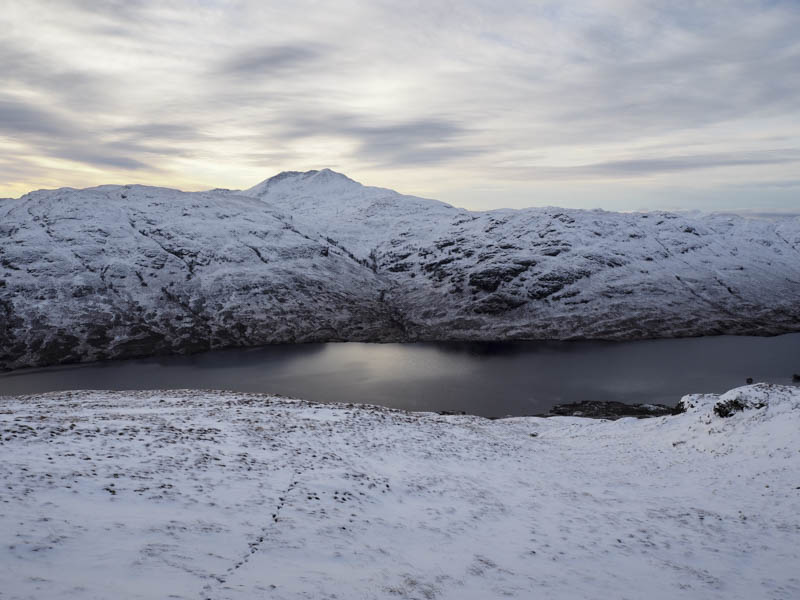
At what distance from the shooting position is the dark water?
76750mm

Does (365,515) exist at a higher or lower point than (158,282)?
lower

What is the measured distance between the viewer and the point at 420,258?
625 ft

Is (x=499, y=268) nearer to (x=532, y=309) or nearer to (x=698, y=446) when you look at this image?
(x=532, y=309)

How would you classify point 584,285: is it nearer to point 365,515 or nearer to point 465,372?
point 465,372

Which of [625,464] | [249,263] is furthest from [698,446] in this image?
[249,263]

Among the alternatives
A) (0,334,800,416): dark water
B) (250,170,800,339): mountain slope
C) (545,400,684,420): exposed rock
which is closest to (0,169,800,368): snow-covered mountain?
(250,170,800,339): mountain slope

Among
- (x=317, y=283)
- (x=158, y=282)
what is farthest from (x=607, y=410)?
(x=158, y=282)

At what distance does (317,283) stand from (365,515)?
14636cm

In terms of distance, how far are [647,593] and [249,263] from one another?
162704mm

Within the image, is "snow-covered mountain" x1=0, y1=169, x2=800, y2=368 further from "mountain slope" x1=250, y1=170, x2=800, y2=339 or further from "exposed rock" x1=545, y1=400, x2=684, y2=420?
"exposed rock" x1=545, y1=400, x2=684, y2=420

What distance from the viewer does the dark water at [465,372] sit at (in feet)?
252

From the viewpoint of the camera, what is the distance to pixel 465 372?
93.3m

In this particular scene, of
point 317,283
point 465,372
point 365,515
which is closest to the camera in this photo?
point 365,515

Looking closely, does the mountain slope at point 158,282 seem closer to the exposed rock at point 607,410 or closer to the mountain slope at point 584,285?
the mountain slope at point 584,285
